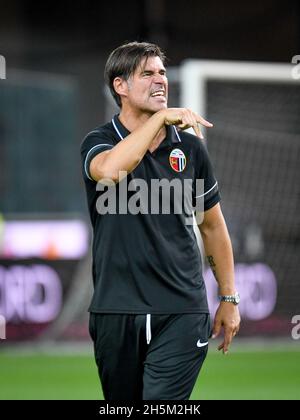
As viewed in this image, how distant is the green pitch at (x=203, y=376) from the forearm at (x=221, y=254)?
3.26 meters

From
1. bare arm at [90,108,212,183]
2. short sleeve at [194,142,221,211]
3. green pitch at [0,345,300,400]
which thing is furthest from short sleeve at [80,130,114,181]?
green pitch at [0,345,300,400]

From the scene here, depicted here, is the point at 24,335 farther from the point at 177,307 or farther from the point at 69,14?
the point at 177,307

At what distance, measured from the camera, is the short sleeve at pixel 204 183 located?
176 inches

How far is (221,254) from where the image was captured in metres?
4.57

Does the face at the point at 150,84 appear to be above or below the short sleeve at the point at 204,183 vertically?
above

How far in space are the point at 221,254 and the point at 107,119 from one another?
28.3ft

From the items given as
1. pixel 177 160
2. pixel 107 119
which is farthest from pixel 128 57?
pixel 107 119

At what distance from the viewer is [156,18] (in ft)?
44.5

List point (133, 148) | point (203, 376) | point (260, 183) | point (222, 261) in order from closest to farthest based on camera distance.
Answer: point (133, 148)
point (222, 261)
point (203, 376)
point (260, 183)

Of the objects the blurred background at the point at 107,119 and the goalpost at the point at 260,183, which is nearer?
the blurred background at the point at 107,119

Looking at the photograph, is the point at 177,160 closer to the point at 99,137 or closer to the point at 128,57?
the point at 99,137

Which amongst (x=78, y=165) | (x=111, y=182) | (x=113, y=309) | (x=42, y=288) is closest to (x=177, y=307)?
(x=113, y=309)

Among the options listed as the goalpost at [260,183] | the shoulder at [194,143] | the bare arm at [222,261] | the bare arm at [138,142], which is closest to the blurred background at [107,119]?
the goalpost at [260,183]

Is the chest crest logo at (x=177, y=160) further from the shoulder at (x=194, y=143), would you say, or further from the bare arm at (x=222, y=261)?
the bare arm at (x=222, y=261)
